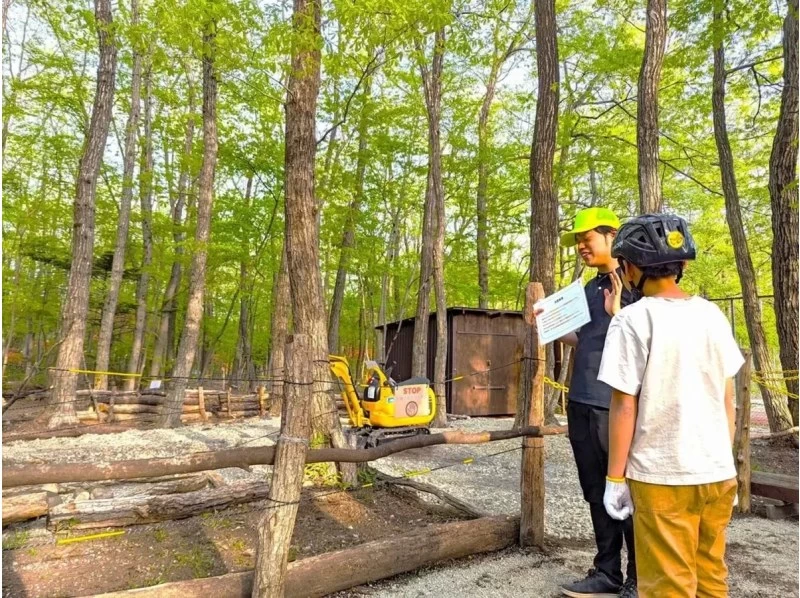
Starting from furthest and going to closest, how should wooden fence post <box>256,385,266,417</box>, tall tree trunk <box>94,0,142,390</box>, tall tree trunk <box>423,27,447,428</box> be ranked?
tall tree trunk <box>94,0,142,390</box> < wooden fence post <box>256,385,266,417</box> < tall tree trunk <box>423,27,447,428</box>

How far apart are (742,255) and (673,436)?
8.82 m

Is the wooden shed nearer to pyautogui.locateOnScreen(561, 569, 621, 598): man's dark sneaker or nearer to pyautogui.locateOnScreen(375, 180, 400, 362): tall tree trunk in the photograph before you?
pyautogui.locateOnScreen(375, 180, 400, 362): tall tree trunk

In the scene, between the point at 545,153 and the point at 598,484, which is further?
the point at 545,153

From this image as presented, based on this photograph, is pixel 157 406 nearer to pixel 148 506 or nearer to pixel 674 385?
pixel 148 506

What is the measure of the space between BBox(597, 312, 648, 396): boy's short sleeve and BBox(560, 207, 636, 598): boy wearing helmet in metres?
0.90

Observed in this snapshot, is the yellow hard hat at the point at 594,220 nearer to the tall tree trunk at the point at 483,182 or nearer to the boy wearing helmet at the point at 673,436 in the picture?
the boy wearing helmet at the point at 673,436

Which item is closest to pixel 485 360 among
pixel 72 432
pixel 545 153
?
pixel 545 153

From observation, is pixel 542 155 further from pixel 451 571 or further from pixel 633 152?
pixel 633 152

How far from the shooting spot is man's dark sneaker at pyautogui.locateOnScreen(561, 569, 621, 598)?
2711 mm

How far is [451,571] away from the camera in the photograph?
321 centimetres

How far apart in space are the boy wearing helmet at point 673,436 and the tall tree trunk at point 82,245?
9.81m

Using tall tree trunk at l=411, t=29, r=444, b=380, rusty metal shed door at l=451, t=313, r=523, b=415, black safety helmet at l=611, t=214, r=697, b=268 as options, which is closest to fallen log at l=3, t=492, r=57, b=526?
black safety helmet at l=611, t=214, r=697, b=268

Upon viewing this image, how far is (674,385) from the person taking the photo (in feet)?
5.70

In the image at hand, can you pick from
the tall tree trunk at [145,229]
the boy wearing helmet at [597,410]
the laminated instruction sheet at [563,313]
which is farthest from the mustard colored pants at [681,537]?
the tall tree trunk at [145,229]
